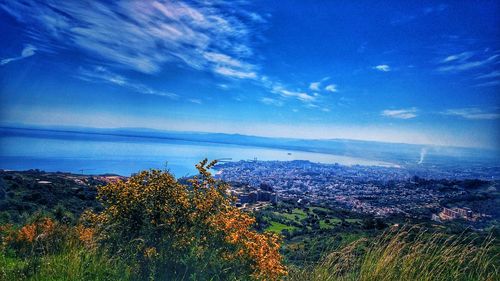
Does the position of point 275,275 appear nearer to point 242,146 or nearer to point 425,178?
point 425,178

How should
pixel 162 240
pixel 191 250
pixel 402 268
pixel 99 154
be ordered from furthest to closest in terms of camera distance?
pixel 99 154
pixel 162 240
pixel 191 250
pixel 402 268

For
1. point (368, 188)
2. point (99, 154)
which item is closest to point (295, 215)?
point (368, 188)

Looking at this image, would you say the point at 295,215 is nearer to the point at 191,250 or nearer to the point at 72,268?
the point at 191,250

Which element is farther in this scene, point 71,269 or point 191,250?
point 191,250

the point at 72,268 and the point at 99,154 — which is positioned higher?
the point at 72,268

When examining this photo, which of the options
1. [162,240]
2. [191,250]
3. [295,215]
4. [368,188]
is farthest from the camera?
[368,188]

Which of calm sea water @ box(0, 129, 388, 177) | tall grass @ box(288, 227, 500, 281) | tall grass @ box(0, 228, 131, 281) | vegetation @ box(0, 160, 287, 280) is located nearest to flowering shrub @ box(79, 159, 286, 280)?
vegetation @ box(0, 160, 287, 280)

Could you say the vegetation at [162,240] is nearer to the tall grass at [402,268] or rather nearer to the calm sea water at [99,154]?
the tall grass at [402,268]

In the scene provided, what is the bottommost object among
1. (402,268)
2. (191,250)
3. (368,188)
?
(368,188)

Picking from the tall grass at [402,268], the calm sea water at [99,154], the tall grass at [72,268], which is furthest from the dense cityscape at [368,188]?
the tall grass at [402,268]

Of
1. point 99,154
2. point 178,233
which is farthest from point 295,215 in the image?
point 99,154
